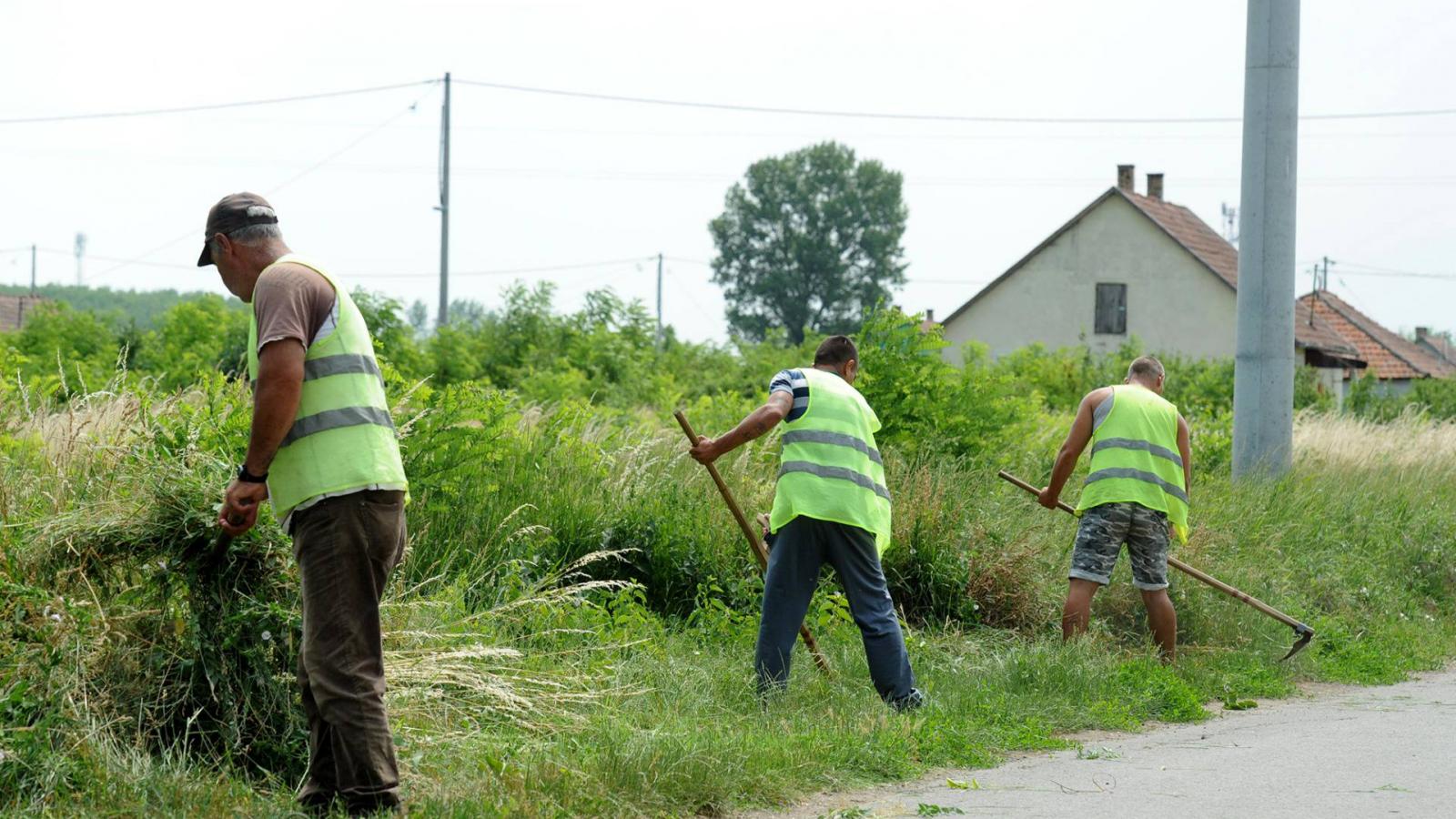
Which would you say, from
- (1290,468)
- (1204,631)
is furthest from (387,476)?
(1290,468)

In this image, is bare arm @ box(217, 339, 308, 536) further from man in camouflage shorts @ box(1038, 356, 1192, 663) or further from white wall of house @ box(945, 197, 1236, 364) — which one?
white wall of house @ box(945, 197, 1236, 364)

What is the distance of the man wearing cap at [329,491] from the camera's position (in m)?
4.99

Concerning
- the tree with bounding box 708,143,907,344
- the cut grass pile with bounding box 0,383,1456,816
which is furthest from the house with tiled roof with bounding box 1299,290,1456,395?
the cut grass pile with bounding box 0,383,1456,816

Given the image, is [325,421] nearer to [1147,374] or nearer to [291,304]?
[291,304]

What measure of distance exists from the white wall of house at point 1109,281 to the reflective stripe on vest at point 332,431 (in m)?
39.5

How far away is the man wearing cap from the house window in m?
42.5

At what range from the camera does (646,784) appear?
557cm

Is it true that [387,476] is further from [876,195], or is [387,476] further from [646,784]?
[876,195]

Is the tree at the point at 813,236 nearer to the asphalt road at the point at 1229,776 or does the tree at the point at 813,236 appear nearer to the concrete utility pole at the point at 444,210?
the concrete utility pole at the point at 444,210

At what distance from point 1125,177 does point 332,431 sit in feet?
154

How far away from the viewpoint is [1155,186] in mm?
50969

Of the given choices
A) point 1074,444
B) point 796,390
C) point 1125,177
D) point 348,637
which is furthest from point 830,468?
point 1125,177

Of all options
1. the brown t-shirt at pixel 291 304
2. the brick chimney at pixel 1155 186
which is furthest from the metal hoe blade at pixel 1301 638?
the brick chimney at pixel 1155 186

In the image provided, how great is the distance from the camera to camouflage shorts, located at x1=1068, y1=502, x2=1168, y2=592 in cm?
Result: 914
